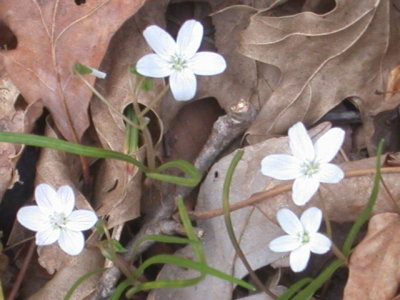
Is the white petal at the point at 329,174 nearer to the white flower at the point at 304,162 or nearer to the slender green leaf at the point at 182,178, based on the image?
the white flower at the point at 304,162

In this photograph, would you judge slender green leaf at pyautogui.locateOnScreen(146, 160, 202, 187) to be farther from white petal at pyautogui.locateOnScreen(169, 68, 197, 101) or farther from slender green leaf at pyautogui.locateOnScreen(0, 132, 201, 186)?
white petal at pyautogui.locateOnScreen(169, 68, 197, 101)

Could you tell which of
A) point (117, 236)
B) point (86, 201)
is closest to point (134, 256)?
point (117, 236)

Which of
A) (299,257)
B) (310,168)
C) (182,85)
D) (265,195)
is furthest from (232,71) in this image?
(299,257)

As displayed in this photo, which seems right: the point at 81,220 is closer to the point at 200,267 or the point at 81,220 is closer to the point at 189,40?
the point at 200,267

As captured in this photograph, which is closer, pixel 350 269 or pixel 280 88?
pixel 350 269

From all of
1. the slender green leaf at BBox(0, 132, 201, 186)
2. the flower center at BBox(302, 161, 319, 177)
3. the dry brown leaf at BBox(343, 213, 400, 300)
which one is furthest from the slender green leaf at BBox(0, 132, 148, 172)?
the dry brown leaf at BBox(343, 213, 400, 300)

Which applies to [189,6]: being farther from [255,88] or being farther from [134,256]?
[134,256]

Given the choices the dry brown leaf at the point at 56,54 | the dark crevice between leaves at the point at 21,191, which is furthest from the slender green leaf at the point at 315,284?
the dark crevice between leaves at the point at 21,191
